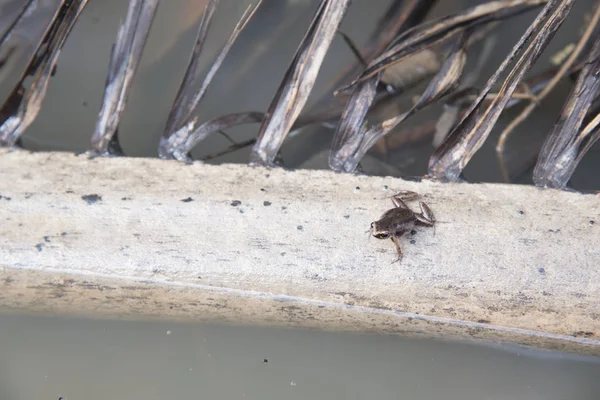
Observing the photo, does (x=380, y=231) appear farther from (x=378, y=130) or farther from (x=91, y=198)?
(x=91, y=198)

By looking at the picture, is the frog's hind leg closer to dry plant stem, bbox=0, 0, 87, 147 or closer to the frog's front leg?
Answer: the frog's front leg

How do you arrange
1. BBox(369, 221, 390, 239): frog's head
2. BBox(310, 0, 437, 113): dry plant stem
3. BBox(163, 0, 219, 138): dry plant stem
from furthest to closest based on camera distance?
1. BBox(310, 0, 437, 113): dry plant stem
2. BBox(163, 0, 219, 138): dry plant stem
3. BBox(369, 221, 390, 239): frog's head

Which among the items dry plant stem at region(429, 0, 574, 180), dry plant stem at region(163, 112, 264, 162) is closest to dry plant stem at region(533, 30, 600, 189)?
dry plant stem at region(429, 0, 574, 180)

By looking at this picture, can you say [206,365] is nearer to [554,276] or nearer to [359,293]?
[359,293]

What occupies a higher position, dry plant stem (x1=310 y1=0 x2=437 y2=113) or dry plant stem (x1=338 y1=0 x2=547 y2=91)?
dry plant stem (x1=310 y1=0 x2=437 y2=113)

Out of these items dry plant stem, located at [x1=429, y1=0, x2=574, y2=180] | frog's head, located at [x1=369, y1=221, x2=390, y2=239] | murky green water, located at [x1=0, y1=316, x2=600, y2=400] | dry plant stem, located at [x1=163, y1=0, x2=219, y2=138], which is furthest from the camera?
murky green water, located at [x1=0, y1=316, x2=600, y2=400]

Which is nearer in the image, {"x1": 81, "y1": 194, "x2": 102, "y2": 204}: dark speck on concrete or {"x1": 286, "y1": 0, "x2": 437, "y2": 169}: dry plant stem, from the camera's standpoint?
{"x1": 81, "y1": 194, "x2": 102, "y2": 204}: dark speck on concrete
